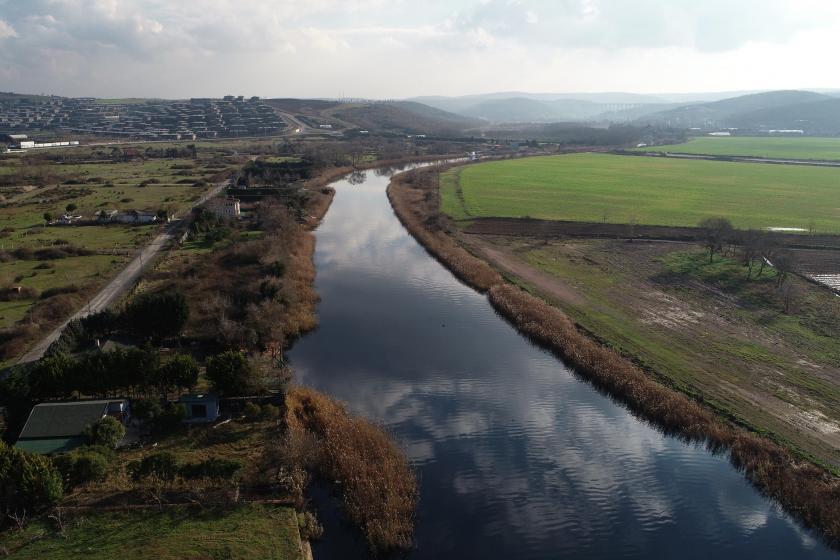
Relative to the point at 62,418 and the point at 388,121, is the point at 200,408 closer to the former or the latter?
the point at 62,418

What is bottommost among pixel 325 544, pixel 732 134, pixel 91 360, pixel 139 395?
pixel 325 544

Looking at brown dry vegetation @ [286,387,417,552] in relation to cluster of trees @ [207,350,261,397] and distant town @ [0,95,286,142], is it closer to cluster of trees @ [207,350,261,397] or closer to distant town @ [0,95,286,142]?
cluster of trees @ [207,350,261,397]

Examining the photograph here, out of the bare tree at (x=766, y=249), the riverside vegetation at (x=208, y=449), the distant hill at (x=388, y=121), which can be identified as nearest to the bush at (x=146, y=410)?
the riverside vegetation at (x=208, y=449)

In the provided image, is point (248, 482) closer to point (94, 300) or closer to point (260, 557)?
point (260, 557)

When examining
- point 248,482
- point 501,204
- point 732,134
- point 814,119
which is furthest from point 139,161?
point 814,119

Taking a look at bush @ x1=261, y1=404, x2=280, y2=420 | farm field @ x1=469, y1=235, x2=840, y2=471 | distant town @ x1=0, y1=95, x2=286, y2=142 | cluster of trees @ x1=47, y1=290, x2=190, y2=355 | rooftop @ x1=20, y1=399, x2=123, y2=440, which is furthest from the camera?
distant town @ x1=0, y1=95, x2=286, y2=142

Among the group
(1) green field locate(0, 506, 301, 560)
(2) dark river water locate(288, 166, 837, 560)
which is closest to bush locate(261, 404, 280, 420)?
(2) dark river water locate(288, 166, 837, 560)
